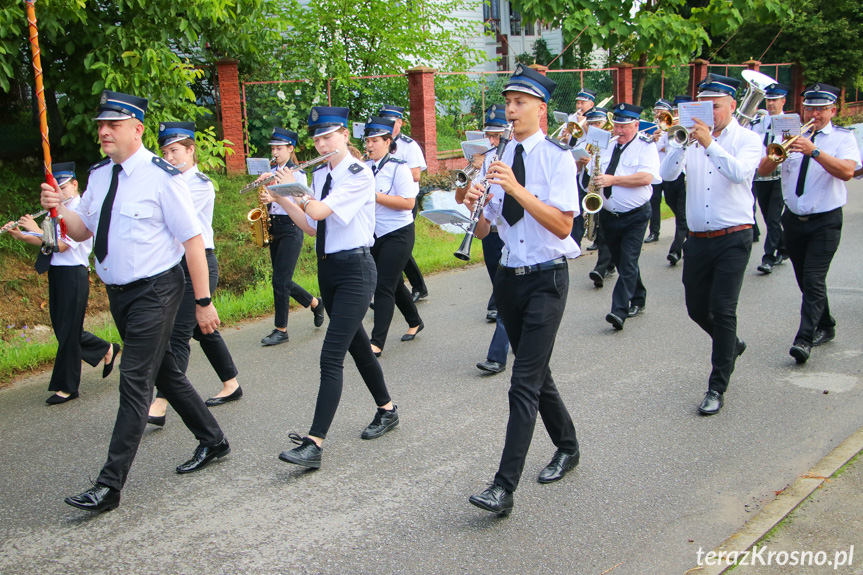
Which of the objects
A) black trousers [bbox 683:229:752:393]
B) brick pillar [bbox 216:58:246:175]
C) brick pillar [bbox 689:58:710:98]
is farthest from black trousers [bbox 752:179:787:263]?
brick pillar [bbox 689:58:710:98]

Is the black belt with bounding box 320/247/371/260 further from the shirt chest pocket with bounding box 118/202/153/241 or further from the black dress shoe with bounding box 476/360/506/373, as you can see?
the black dress shoe with bounding box 476/360/506/373

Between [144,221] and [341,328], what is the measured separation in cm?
126

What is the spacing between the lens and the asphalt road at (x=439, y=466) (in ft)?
12.5

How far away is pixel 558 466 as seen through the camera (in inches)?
177

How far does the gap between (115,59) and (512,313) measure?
7.28 metres

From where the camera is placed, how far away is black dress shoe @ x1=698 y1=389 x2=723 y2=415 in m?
5.35

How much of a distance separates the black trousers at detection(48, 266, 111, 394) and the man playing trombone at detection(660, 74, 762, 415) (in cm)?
454

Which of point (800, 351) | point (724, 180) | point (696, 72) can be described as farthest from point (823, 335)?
point (696, 72)

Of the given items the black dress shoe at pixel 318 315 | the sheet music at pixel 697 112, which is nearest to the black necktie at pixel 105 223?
the sheet music at pixel 697 112

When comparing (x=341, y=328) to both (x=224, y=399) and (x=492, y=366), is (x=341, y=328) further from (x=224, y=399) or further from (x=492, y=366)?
(x=492, y=366)

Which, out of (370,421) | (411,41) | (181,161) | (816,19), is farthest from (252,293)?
(816,19)

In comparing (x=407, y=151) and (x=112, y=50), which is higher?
(x=112, y=50)

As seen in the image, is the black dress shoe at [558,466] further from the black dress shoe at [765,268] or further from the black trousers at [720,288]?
the black dress shoe at [765,268]

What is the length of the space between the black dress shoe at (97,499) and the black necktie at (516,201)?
8.17ft
